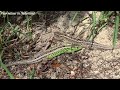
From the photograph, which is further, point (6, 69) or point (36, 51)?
point (36, 51)

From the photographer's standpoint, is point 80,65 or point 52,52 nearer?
point 80,65

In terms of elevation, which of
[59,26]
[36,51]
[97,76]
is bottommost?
[97,76]

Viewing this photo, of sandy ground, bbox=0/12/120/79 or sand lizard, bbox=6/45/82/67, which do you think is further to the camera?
sand lizard, bbox=6/45/82/67

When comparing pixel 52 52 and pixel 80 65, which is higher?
pixel 52 52

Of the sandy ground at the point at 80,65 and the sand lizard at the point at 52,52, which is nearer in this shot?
the sandy ground at the point at 80,65

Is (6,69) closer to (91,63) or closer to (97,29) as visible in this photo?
(91,63)
